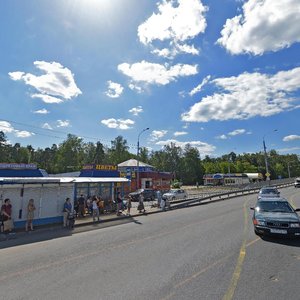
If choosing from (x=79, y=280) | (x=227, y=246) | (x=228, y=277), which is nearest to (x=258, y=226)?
(x=227, y=246)

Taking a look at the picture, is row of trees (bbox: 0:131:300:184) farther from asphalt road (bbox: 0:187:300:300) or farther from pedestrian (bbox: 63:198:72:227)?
asphalt road (bbox: 0:187:300:300)

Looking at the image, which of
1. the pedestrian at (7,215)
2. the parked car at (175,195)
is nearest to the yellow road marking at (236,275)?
the pedestrian at (7,215)

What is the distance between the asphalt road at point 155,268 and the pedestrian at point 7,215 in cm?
265

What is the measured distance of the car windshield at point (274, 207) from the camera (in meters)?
11.6

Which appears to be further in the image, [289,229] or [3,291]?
[289,229]

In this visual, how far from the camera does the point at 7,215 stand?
535 inches

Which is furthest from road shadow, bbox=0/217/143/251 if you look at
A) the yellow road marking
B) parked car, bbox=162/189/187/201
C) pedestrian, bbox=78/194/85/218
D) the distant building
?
the distant building

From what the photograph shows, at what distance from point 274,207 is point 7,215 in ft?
40.1

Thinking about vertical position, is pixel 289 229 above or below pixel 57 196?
below

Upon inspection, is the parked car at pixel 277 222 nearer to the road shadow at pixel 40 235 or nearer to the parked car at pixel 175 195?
the road shadow at pixel 40 235

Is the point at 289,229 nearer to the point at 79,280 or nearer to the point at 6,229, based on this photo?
the point at 79,280

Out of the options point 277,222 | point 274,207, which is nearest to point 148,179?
point 274,207

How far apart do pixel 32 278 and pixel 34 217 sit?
392 inches

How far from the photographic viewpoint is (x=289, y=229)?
984 centimetres
